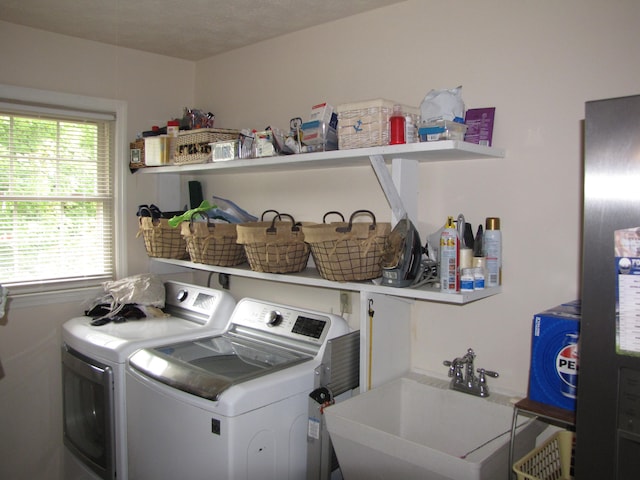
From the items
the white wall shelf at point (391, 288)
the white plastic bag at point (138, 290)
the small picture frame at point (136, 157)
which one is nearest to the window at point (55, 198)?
the small picture frame at point (136, 157)

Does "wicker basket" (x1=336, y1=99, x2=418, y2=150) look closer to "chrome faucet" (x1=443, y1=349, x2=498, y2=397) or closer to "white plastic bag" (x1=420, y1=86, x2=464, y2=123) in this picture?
"white plastic bag" (x1=420, y1=86, x2=464, y2=123)

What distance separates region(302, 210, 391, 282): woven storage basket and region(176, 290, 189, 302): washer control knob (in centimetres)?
117

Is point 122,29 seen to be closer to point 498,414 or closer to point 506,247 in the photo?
point 506,247

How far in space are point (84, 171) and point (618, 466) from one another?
2906mm

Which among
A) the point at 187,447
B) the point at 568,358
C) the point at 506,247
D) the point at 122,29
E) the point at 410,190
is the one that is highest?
the point at 122,29

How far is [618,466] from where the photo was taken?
1.17m

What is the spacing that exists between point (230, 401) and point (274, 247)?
69cm

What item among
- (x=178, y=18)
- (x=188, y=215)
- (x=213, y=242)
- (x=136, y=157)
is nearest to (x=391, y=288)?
(x=213, y=242)

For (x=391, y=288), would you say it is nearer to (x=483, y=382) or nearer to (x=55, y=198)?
(x=483, y=382)

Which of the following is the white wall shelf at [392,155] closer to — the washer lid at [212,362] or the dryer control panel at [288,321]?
the dryer control panel at [288,321]

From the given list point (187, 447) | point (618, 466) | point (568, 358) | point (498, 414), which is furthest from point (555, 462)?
point (187, 447)

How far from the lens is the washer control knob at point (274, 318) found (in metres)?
2.40

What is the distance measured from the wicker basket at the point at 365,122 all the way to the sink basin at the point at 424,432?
38.6 inches

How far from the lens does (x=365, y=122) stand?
6.44ft
